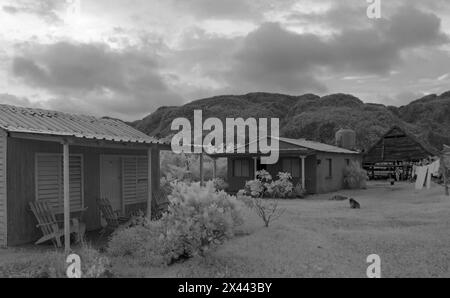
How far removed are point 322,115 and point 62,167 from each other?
68.6 m

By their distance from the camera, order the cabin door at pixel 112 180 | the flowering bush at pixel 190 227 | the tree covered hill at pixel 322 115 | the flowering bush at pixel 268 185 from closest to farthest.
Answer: the flowering bush at pixel 190 227 → the flowering bush at pixel 268 185 → the cabin door at pixel 112 180 → the tree covered hill at pixel 322 115

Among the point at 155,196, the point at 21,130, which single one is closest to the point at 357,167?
the point at 155,196

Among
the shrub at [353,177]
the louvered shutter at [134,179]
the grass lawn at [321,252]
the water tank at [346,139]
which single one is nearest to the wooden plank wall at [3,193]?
the grass lawn at [321,252]

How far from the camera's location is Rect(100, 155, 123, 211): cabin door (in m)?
11.0

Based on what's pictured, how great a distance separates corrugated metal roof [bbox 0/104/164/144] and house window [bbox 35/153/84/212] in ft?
2.08

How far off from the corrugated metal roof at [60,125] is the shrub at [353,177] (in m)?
15.9

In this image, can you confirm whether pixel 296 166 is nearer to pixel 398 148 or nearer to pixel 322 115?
pixel 398 148

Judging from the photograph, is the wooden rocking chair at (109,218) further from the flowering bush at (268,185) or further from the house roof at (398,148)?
the house roof at (398,148)

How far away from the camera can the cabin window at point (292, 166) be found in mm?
21953

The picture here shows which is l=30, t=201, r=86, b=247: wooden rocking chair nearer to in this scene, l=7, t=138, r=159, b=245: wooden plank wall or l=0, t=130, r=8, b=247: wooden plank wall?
l=7, t=138, r=159, b=245: wooden plank wall

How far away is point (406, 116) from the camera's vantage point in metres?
86.2

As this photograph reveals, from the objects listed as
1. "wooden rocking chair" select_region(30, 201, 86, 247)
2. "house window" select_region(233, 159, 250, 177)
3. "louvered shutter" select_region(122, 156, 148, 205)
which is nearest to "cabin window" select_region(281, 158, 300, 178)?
"house window" select_region(233, 159, 250, 177)
